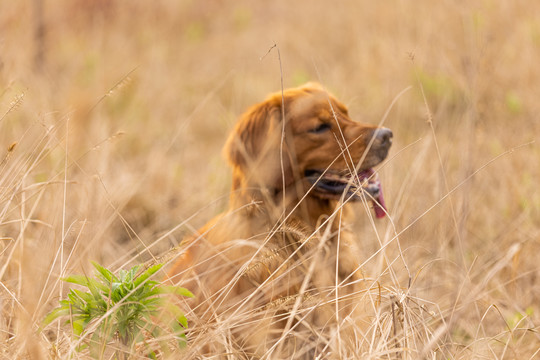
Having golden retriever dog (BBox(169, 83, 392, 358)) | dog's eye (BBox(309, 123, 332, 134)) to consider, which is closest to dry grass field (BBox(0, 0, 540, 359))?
golden retriever dog (BBox(169, 83, 392, 358))

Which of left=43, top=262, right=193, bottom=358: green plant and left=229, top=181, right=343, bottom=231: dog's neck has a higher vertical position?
left=43, top=262, right=193, bottom=358: green plant

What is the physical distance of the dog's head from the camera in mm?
3148

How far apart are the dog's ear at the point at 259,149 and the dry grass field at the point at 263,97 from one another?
0.85 feet

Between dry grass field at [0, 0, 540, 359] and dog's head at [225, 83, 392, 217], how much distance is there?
234 millimetres

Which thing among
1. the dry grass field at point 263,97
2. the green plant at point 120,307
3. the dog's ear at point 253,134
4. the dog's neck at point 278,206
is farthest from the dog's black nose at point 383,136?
the green plant at point 120,307

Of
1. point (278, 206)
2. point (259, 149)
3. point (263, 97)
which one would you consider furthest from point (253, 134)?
point (263, 97)

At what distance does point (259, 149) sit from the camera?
331 centimetres

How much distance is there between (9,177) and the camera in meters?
2.66

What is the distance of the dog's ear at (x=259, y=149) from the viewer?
3.16m

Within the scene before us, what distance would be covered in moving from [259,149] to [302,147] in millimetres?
218

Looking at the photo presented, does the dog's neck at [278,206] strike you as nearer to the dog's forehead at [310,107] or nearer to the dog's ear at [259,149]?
the dog's ear at [259,149]

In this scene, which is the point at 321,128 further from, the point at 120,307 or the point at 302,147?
the point at 120,307

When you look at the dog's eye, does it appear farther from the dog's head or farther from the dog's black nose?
the dog's black nose

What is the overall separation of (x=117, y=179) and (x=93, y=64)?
99.7 inches
